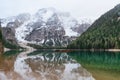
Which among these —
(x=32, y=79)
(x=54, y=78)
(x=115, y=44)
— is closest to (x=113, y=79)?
(x=54, y=78)

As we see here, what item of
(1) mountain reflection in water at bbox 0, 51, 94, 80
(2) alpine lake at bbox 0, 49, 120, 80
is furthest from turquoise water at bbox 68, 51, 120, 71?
(1) mountain reflection in water at bbox 0, 51, 94, 80

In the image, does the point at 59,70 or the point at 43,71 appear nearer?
the point at 43,71

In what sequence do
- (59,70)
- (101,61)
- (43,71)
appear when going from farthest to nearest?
(101,61) < (59,70) < (43,71)

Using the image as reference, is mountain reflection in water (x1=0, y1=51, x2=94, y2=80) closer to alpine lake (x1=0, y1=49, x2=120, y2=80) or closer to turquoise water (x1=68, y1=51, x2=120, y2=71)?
alpine lake (x1=0, y1=49, x2=120, y2=80)

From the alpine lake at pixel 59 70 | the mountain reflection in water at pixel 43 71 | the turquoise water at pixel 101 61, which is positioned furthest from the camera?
the turquoise water at pixel 101 61

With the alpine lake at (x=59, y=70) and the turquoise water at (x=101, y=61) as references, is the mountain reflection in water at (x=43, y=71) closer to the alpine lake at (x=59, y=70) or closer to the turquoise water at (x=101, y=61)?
the alpine lake at (x=59, y=70)

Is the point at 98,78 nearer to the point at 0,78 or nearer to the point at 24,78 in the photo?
the point at 24,78

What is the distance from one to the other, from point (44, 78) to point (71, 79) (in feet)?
9.84

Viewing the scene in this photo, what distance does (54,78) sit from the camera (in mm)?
33219

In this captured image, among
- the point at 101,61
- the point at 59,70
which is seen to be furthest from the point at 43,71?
the point at 101,61

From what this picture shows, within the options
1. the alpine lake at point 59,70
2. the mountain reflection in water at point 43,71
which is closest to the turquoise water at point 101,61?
the alpine lake at point 59,70

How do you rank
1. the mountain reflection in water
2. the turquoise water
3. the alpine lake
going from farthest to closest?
the turquoise water
the alpine lake
the mountain reflection in water

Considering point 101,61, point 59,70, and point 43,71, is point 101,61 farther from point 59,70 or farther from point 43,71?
point 43,71

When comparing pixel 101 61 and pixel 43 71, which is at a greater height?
pixel 43 71
